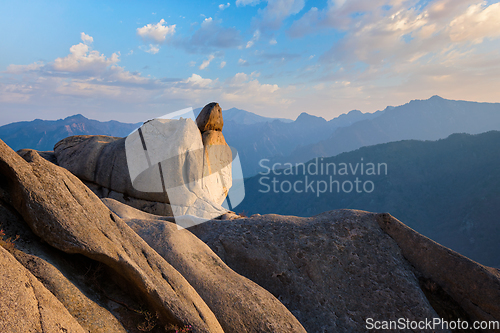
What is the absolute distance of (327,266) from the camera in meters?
8.05

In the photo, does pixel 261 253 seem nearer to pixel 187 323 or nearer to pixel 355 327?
pixel 355 327

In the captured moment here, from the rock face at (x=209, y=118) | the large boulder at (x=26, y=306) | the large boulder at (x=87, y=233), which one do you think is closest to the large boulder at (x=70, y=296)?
the large boulder at (x=26, y=306)

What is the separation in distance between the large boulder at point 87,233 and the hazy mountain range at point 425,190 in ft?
361

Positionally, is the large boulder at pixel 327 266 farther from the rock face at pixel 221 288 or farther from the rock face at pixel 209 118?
the rock face at pixel 209 118

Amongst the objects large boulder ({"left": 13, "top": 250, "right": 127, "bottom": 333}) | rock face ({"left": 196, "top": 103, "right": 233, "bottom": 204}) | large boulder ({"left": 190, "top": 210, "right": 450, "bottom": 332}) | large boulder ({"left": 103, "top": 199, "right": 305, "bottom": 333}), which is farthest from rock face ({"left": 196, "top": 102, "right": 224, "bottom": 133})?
large boulder ({"left": 13, "top": 250, "right": 127, "bottom": 333})

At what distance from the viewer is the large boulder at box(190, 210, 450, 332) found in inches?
281

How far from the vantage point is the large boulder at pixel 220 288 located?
17.7ft

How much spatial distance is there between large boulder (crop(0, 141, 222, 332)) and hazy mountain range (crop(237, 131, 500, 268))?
361ft

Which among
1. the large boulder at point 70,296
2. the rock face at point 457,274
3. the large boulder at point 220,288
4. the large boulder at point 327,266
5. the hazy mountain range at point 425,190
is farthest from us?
the hazy mountain range at point 425,190

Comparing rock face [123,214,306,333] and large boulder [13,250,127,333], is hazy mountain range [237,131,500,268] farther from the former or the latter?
large boulder [13,250,127,333]

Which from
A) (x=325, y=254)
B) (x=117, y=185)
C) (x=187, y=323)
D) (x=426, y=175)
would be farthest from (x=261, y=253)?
(x=426, y=175)

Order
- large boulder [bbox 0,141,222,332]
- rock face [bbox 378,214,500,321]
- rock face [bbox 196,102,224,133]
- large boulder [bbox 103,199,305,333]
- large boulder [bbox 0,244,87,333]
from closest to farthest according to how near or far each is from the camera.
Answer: large boulder [bbox 0,244,87,333], large boulder [bbox 0,141,222,332], large boulder [bbox 103,199,305,333], rock face [bbox 378,214,500,321], rock face [bbox 196,102,224,133]

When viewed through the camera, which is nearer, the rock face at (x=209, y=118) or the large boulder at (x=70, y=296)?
the large boulder at (x=70, y=296)

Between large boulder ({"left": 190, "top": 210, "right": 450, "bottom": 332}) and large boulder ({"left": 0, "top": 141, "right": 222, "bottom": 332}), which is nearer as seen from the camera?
large boulder ({"left": 0, "top": 141, "right": 222, "bottom": 332})
